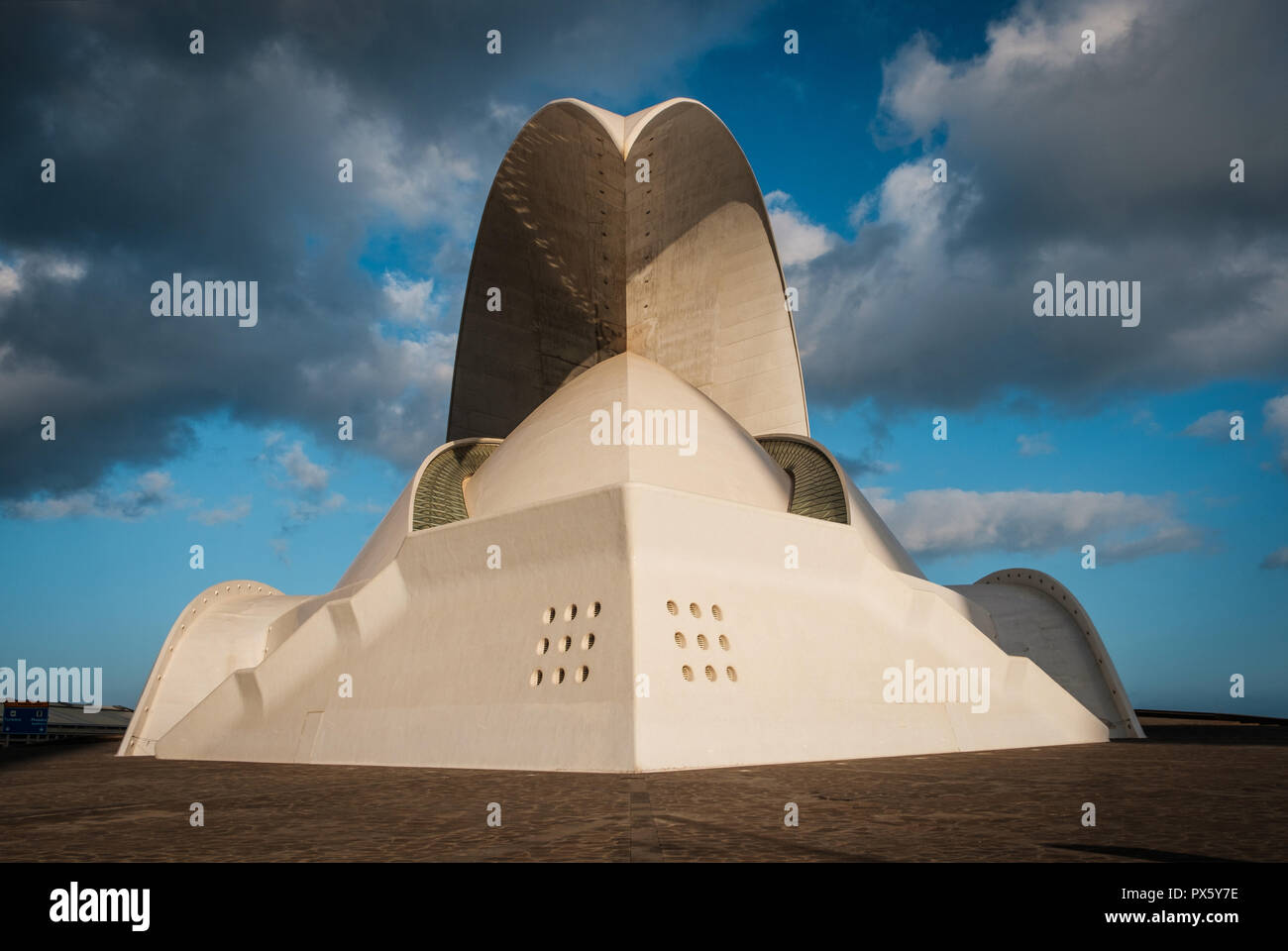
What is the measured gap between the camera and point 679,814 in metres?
5.39

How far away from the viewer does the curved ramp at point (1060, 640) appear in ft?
55.1

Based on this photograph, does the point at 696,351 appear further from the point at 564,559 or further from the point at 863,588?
the point at 564,559

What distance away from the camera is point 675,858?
3887 millimetres

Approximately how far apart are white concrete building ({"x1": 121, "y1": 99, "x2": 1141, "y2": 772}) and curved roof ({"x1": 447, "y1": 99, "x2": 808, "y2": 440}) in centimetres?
6

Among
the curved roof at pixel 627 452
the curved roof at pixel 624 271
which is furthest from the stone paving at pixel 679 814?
the curved roof at pixel 624 271

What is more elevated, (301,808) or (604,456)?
(604,456)

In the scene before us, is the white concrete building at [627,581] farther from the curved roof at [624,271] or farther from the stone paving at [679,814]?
the stone paving at [679,814]

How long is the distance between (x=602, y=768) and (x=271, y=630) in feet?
33.8

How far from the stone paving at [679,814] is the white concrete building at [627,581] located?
1.14m
